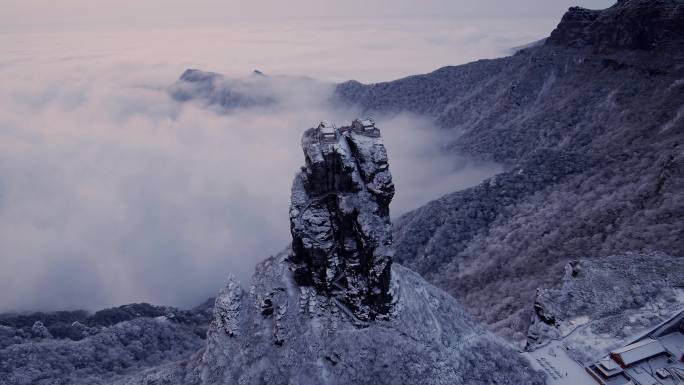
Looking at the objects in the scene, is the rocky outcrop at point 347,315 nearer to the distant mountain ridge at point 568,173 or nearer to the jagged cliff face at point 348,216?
the jagged cliff face at point 348,216

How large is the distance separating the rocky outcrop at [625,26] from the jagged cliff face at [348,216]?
388 ft

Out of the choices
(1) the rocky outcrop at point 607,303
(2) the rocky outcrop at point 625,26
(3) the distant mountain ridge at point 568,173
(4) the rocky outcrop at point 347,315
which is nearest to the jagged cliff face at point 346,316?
(4) the rocky outcrop at point 347,315

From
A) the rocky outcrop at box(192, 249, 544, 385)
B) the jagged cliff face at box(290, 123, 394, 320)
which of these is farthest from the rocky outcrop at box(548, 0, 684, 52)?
the jagged cliff face at box(290, 123, 394, 320)

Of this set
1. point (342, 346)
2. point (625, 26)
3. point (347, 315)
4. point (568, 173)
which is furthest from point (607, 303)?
point (625, 26)

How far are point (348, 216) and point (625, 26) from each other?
132 m

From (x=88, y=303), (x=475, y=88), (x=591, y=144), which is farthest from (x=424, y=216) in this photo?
(x=475, y=88)

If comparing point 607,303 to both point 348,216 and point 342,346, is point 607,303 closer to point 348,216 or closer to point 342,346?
point 342,346

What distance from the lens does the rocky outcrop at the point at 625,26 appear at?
4850 inches

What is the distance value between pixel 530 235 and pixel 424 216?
28.5 meters

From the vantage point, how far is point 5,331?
236 ft

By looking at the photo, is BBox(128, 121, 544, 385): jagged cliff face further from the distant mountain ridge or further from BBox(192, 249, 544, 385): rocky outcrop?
the distant mountain ridge

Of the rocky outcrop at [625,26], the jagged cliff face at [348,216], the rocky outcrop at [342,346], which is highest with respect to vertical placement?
the rocky outcrop at [625,26]

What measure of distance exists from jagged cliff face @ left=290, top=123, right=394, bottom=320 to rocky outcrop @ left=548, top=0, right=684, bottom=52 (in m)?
118

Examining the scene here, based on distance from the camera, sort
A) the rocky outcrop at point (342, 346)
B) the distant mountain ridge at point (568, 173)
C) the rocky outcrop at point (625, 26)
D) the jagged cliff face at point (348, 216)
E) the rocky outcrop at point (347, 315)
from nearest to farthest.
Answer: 1. the rocky outcrop at point (342, 346)
2. the rocky outcrop at point (347, 315)
3. the jagged cliff face at point (348, 216)
4. the distant mountain ridge at point (568, 173)
5. the rocky outcrop at point (625, 26)
